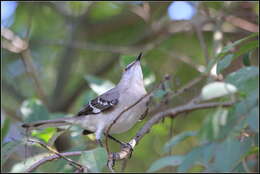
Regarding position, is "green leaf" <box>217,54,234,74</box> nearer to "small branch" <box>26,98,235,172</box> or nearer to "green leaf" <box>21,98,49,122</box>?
"small branch" <box>26,98,235,172</box>

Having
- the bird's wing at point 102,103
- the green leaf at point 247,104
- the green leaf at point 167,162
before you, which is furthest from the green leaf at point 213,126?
the bird's wing at point 102,103

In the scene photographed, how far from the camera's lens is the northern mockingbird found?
3.72 m

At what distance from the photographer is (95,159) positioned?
240 cm

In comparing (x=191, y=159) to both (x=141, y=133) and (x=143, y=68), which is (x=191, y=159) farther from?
(x=143, y=68)

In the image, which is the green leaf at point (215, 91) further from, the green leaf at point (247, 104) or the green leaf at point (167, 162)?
the green leaf at point (167, 162)

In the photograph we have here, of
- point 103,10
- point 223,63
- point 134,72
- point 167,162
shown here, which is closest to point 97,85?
point 134,72

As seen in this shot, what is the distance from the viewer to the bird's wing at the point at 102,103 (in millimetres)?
3921

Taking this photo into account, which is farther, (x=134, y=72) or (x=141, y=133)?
(x=134, y=72)

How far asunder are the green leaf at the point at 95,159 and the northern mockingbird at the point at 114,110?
1.20m

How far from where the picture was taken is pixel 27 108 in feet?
14.2

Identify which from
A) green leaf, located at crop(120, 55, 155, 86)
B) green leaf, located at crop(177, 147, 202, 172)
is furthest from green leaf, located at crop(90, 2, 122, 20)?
green leaf, located at crop(177, 147, 202, 172)

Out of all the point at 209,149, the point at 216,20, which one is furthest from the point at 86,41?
the point at 209,149

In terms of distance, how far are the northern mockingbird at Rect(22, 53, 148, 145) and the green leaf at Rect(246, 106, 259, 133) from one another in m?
1.26

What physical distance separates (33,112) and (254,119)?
7.45 ft
